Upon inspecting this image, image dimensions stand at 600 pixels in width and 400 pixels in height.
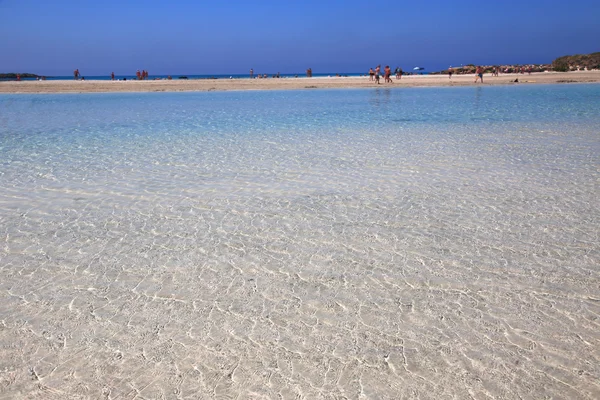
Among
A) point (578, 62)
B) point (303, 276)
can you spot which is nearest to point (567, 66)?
point (578, 62)

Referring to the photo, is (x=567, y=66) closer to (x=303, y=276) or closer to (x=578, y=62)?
(x=578, y=62)

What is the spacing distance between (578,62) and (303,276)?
6860 cm

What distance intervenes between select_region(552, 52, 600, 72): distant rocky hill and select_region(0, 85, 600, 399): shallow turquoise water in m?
56.9

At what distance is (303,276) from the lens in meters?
3.85

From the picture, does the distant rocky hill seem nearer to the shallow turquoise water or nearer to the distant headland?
the distant headland

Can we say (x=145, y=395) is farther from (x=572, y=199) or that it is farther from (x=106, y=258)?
(x=572, y=199)

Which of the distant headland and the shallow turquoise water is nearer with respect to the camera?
the shallow turquoise water

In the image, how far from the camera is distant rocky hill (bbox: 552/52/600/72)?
55.9m

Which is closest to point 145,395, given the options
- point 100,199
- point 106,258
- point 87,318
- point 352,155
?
point 87,318

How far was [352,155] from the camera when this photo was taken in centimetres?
871

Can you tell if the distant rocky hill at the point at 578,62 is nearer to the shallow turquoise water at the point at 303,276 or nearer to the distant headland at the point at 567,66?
the distant headland at the point at 567,66

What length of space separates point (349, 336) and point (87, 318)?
1.84 metres

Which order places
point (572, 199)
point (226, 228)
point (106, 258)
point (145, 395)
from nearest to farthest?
point (145, 395), point (106, 258), point (226, 228), point (572, 199)

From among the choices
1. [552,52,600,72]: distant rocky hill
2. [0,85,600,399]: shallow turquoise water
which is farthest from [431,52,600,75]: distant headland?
[0,85,600,399]: shallow turquoise water
